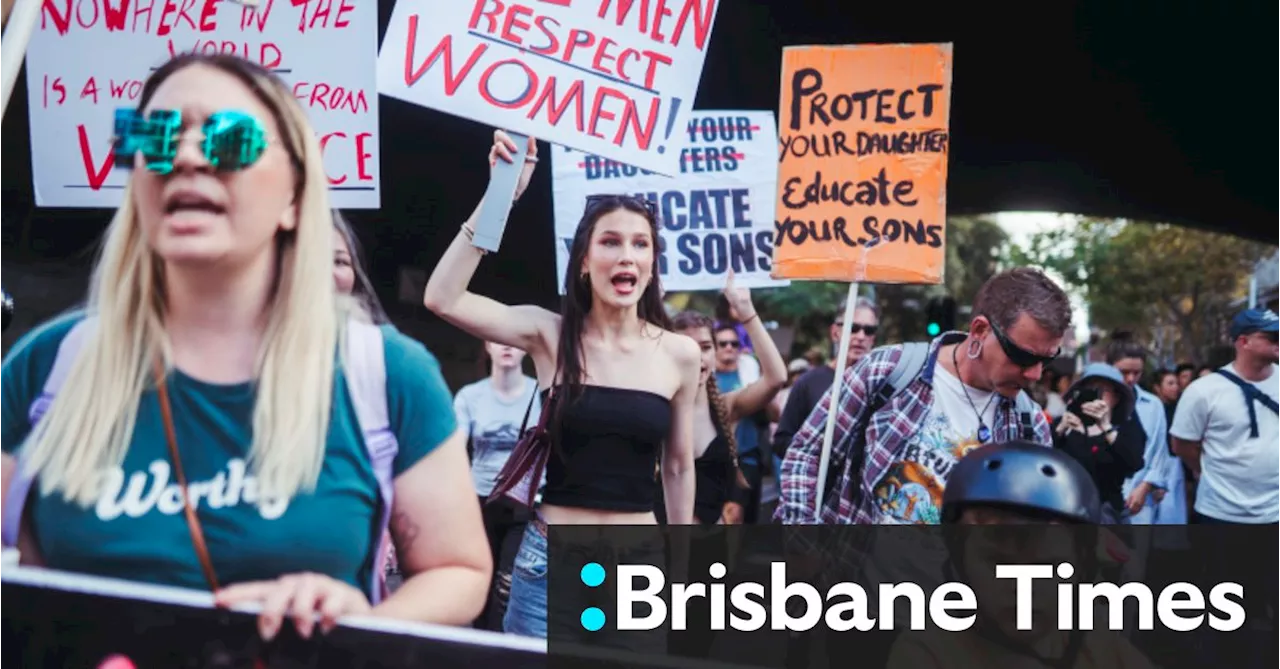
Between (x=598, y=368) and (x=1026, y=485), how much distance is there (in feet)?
4.85

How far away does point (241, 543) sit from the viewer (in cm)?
223

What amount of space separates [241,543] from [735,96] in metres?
8.42

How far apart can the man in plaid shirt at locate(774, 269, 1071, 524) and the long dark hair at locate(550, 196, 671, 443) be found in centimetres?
64

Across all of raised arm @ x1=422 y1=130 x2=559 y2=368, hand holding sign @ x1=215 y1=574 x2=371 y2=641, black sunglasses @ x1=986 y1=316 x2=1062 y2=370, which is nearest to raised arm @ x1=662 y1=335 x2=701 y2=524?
raised arm @ x1=422 y1=130 x2=559 y2=368

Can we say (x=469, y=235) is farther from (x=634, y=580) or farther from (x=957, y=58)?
(x=957, y=58)

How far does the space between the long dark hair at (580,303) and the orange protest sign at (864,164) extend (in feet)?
2.47

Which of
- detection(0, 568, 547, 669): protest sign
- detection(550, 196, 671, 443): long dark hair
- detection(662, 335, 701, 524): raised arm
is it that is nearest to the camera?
detection(0, 568, 547, 669): protest sign

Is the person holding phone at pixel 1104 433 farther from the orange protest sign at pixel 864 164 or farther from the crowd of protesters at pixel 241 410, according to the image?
the crowd of protesters at pixel 241 410

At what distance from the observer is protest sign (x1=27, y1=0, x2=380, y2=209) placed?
11.2 ft

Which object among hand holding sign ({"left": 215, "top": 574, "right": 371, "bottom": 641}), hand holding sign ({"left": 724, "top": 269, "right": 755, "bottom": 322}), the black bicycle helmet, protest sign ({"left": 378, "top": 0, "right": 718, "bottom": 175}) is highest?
protest sign ({"left": 378, "top": 0, "right": 718, "bottom": 175})

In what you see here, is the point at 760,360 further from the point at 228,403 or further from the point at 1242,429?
the point at 1242,429

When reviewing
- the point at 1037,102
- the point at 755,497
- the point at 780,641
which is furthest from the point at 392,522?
the point at 1037,102

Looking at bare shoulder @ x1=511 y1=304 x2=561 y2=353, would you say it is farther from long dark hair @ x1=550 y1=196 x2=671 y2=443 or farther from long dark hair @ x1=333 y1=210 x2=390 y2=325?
long dark hair @ x1=333 y1=210 x2=390 y2=325

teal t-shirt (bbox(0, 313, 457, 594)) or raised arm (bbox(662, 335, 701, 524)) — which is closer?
teal t-shirt (bbox(0, 313, 457, 594))
